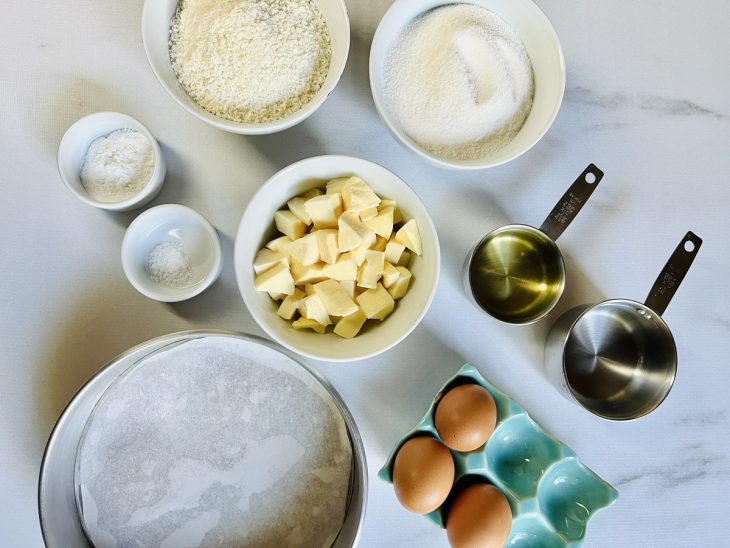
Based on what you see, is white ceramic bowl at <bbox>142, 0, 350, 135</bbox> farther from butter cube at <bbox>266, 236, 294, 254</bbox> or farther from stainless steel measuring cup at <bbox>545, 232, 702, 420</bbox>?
stainless steel measuring cup at <bbox>545, 232, 702, 420</bbox>

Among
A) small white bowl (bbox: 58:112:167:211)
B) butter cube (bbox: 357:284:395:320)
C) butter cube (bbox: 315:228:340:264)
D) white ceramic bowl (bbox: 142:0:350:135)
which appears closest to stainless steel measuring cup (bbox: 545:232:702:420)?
butter cube (bbox: 357:284:395:320)

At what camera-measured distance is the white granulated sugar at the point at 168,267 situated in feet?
3.16

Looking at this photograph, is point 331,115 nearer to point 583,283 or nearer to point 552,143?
point 552,143

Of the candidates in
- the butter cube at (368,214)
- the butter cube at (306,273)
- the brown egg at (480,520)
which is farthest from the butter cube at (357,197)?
the brown egg at (480,520)

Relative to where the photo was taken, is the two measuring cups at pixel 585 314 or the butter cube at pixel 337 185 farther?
the two measuring cups at pixel 585 314

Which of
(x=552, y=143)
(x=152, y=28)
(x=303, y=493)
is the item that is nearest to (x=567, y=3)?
(x=552, y=143)

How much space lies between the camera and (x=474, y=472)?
3.10 feet

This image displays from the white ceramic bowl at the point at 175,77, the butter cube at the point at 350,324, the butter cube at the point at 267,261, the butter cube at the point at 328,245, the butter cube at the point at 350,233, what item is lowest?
the butter cube at the point at 350,324

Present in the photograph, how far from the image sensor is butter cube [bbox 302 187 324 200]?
3.05 feet

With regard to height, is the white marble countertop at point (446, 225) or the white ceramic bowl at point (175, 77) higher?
the white ceramic bowl at point (175, 77)

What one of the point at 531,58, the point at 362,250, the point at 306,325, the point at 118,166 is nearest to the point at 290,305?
the point at 306,325

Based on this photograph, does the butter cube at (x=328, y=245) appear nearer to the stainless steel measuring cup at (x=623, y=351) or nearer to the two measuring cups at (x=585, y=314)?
the two measuring cups at (x=585, y=314)

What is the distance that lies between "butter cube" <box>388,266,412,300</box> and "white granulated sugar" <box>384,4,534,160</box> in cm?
23

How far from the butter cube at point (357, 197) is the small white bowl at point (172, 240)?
254 mm
